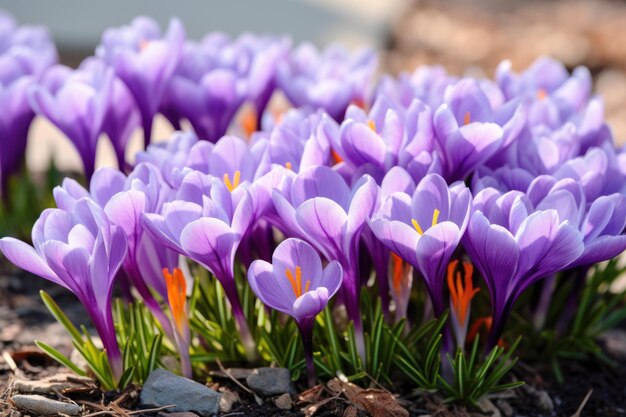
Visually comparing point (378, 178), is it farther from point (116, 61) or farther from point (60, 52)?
point (60, 52)

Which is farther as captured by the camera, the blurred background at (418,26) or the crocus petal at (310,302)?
the blurred background at (418,26)

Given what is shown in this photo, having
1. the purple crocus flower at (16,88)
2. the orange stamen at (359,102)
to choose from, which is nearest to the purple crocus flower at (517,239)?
the orange stamen at (359,102)

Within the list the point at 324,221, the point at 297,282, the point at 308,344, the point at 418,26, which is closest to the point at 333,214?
the point at 324,221

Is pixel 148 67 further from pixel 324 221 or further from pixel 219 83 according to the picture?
pixel 324 221

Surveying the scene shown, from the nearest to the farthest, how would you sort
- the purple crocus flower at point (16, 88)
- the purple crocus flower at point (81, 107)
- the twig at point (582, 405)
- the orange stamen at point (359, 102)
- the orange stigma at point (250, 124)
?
the twig at point (582, 405)
the purple crocus flower at point (81, 107)
the purple crocus flower at point (16, 88)
the orange stamen at point (359, 102)
the orange stigma at point (250, 124)

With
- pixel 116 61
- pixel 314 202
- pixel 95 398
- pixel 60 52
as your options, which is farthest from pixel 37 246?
pixel 60 52

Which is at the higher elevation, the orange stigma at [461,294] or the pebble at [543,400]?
the orange stigma at [461,294]

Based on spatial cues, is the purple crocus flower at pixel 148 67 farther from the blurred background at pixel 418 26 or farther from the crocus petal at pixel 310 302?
the blurred background at pixel 418 26
